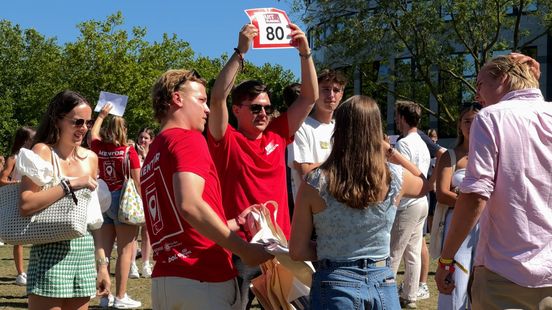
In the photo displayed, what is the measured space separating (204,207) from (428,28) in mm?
21404

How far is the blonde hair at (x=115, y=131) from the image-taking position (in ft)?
28.8

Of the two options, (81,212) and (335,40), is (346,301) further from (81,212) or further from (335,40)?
(335,40)

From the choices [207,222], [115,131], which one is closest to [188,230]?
[207,222]

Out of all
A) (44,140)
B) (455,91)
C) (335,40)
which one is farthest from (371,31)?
(44,140)

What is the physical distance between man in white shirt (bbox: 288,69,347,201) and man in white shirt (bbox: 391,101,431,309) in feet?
6.53

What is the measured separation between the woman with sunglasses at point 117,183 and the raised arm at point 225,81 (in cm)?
408

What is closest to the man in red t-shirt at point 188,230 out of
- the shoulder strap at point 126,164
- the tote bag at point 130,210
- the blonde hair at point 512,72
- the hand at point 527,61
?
the blonde hair at point 512,72

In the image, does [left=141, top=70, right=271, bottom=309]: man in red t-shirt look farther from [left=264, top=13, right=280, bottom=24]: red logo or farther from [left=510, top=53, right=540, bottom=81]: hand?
[left=510, top=53, right=540, bottom=81]: hand

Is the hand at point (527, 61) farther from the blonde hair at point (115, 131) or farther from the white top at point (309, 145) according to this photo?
the blonde hair at point (115, 131)

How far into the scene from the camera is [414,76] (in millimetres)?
25984

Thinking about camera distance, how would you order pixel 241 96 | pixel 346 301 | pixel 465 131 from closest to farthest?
pixel 346 301, pixel 241 96, pixel 465 131

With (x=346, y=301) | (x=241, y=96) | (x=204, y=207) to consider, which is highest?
(x=241, y=96)

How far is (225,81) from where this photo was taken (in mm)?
4234

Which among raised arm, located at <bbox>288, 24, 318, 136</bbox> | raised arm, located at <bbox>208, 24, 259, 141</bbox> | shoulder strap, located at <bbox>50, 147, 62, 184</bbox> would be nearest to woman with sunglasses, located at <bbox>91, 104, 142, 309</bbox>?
shoulder strap, located at <bbox>50, 147, 62, 184</bbox>
